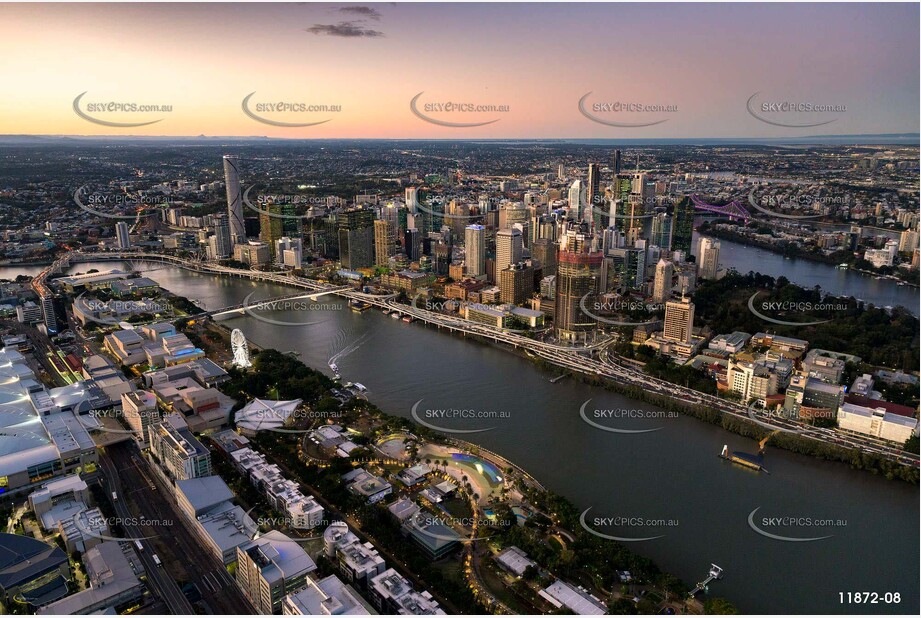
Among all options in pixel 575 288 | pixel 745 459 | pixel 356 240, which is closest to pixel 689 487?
pixel 745 459

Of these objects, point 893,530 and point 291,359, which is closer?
point 893,530

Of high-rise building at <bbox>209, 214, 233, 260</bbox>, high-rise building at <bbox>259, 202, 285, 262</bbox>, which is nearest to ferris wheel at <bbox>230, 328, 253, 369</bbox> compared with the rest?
high-rise building at <bbox>259, 202, 285, 262</bbox>

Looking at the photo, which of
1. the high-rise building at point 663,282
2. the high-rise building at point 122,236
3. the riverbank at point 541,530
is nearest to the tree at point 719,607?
the riverbank at point 541,530

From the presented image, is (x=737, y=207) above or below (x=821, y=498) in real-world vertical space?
above

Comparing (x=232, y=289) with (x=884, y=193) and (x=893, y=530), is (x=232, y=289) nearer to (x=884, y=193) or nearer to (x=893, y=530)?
(x=893, y=530)

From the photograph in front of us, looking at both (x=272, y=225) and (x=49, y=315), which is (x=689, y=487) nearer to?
(x=49, y=315)

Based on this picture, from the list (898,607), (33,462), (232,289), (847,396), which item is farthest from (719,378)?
(232,289)

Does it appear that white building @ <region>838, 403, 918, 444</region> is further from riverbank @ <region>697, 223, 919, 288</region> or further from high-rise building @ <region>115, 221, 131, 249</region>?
high-rise building @ <region>115, 221, 131, 249</region>
